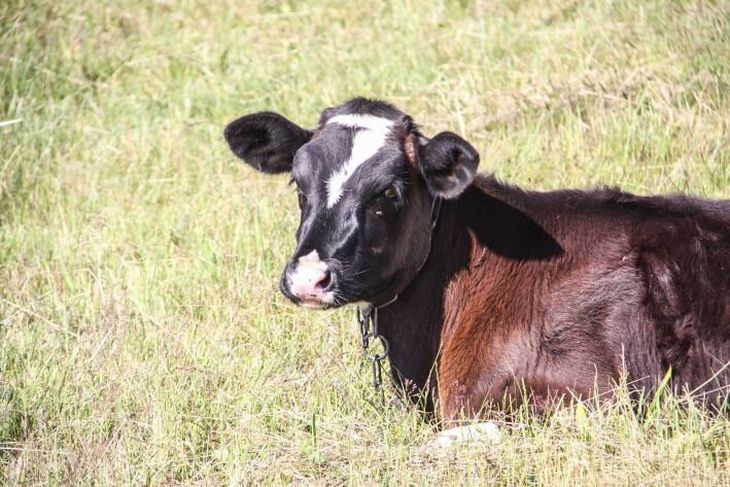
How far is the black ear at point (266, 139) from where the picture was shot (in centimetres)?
670

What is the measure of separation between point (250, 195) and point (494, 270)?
310cm

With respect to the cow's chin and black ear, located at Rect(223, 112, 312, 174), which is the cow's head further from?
black ear, located at Rect(223, 112, 312, 174)

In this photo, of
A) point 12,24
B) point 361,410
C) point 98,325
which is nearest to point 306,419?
point 361,410

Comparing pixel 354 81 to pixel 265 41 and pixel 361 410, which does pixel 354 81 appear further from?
pixel 361 410

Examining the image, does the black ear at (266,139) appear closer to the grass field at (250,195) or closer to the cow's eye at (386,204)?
the cow's eye at (386,204)

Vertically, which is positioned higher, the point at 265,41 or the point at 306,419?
the point at 265,41

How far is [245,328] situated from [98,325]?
0.94 m

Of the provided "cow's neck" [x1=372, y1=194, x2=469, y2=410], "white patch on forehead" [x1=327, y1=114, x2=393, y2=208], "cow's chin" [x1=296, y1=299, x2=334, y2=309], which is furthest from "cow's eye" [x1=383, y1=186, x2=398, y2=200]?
"cow's chin" [x1=296, y1=299, x2=334, y2=309]

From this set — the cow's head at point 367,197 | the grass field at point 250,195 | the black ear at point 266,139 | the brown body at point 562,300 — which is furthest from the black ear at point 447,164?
the grass field at point 250,195

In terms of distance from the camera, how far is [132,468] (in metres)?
5.67

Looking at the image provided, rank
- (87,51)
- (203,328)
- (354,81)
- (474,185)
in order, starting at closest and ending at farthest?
(474,185) < (203,328) < (354,81) < (87,51)

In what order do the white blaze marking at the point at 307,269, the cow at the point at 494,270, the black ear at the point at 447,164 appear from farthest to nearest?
the black ear at the point at 447,164
the cow at the point at 494,270
the white blaze marking at the point at 307,269

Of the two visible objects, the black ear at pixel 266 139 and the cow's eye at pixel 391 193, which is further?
the black ear at pixel 266 139

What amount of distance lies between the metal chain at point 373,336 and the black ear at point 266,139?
100 centimetres
